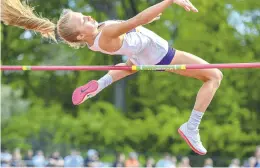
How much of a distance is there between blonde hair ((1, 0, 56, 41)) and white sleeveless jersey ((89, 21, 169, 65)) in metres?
0.42

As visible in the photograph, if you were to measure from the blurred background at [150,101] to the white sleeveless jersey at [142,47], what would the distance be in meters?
13.6

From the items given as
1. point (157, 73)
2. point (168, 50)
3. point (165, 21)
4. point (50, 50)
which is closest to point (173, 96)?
point (157, 73)

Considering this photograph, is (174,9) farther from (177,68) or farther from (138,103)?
(177,68)

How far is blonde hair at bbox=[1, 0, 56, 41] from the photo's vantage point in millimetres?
6348

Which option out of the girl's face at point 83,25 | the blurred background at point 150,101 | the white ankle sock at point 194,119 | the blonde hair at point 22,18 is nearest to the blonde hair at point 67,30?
the girl's face at point 83,25

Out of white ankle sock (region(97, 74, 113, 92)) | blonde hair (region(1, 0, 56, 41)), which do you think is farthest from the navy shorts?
blonde hair (region(1, 0, 56, 41))

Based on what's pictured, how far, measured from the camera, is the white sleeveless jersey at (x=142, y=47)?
6.19m

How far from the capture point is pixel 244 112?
71.9 feet

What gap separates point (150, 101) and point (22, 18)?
16925 mm

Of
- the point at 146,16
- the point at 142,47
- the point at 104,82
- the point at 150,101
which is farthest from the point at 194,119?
the point at 150,101

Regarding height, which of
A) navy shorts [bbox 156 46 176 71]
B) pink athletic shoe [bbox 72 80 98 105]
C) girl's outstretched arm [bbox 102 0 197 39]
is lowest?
pink athletic shoe [bbox 72 80 98 105]

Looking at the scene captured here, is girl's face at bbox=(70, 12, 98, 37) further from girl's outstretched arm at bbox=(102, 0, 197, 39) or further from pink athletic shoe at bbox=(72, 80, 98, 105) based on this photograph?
pink athletic shoe at bbox=(72, 80, 98, 105)

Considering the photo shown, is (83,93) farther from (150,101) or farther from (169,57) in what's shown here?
(150,101)

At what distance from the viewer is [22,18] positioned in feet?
20.9
